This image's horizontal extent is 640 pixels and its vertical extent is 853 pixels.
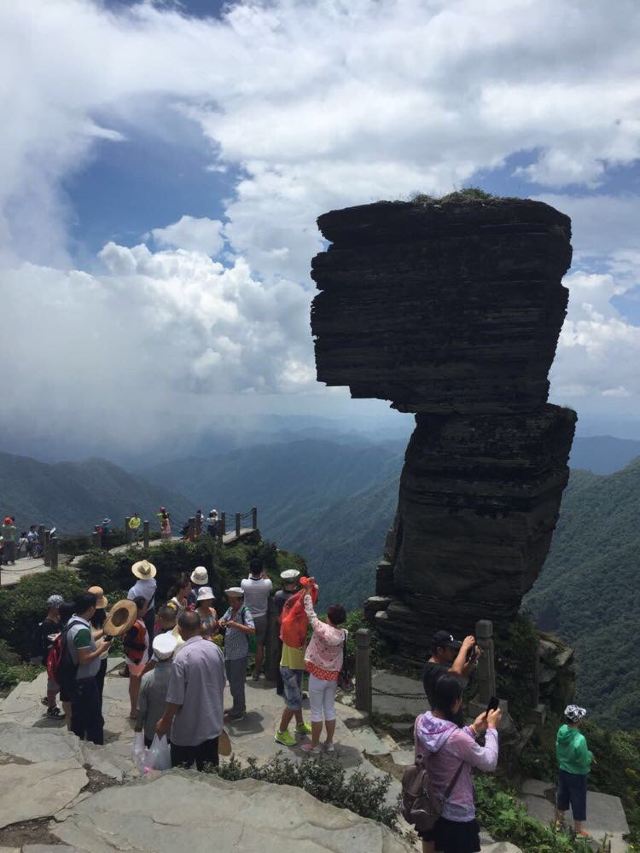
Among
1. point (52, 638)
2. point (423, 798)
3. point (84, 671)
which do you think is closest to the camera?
point (423, 798)

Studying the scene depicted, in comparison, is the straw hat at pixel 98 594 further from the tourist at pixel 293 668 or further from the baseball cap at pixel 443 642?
the baseball cap at pixel 443 642

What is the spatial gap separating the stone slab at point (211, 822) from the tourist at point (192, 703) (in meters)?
0.56

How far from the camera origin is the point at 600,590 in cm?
9550

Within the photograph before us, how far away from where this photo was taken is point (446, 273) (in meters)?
13.3

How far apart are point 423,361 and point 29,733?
10388mm

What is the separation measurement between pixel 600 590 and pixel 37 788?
104373 millimetres

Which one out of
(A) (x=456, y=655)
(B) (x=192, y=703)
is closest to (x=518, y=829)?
(A) (x=456, y=655)

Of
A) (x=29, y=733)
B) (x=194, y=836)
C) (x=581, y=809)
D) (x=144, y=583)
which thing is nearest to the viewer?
(x=194, y=836)

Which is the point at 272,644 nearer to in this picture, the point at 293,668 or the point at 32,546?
the point at 293,668

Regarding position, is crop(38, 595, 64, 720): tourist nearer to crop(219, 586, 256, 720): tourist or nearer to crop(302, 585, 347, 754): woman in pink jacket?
crop(219, 586, 256, 720): tourist

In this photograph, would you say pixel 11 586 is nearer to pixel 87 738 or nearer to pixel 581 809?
pixel 87 738

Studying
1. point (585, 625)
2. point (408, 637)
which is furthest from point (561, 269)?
point (585, 625)

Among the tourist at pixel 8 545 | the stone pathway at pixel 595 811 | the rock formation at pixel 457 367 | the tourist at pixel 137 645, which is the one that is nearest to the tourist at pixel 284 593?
the tourist at pixel 137 645

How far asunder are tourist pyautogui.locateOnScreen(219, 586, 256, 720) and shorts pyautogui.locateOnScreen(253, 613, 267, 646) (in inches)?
52.3
